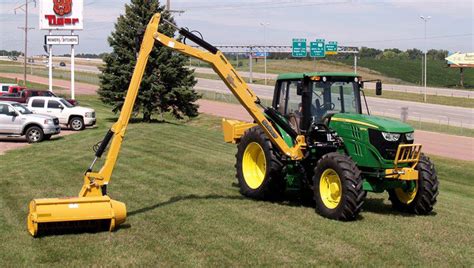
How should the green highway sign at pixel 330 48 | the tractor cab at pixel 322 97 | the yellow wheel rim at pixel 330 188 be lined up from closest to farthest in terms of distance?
1. the yellow wheel rim at pixel 330 188
2. the tractor cab at pixel 322 97
3. the green highway sign at pixel 330 48

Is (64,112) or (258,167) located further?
(64,112)

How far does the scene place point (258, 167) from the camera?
45.3 ft

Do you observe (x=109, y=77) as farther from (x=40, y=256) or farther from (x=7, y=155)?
(x=40, y=256)

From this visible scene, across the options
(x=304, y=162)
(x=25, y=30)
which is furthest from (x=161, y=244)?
(x=25, y=30)

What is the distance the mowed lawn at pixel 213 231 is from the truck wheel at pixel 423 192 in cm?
29

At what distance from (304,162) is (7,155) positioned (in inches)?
569

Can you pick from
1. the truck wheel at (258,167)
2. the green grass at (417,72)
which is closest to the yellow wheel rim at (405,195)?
the truck wheel at (258,167)

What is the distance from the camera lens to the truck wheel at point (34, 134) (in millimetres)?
27984

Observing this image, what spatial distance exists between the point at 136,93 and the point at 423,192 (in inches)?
228

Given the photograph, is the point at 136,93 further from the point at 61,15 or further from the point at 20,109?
the point at 61,15

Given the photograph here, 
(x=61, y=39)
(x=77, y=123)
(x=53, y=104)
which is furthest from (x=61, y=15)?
(x=77, y=123)

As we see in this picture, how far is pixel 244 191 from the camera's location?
13.6m

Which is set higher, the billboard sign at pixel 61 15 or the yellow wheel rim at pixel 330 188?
the billboard sign at pixel 61 15

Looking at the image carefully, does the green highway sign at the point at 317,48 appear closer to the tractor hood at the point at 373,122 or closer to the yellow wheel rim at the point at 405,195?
the yellow wheel rim at the point at 405,195
